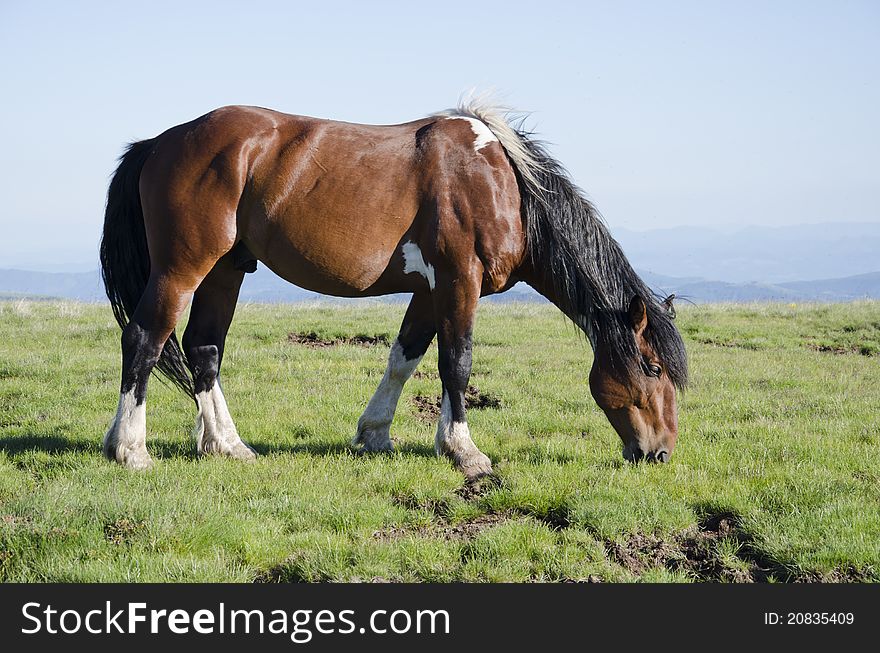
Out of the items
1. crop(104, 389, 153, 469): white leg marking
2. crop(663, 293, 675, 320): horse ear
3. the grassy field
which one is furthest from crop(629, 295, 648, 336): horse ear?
crop(104, 389, 153, 469): white leg marking

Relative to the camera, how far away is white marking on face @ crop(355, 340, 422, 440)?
6.21 metres

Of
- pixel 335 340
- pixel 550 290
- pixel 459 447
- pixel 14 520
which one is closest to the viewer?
pixel 14 520

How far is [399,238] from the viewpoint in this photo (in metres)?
5.66

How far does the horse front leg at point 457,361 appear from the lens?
5.62 metres

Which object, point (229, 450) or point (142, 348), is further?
point (229, 450)

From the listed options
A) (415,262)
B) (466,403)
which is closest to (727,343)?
(466,403)

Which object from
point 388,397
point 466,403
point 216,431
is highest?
point 388,397

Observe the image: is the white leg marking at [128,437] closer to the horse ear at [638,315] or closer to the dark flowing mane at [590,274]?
the dark flowing mane at [590,274]

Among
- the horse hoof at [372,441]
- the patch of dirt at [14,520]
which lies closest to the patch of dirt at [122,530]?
the patch of dirt at [14,520]

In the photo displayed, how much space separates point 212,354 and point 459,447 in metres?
2.09

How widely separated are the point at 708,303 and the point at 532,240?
13246 millimetres

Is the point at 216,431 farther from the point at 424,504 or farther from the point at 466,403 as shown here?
the point at 466,403

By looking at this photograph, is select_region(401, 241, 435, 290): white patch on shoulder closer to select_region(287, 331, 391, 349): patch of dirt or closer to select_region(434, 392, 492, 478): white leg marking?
select_region(434, 392, 492, 478): white leg marking
